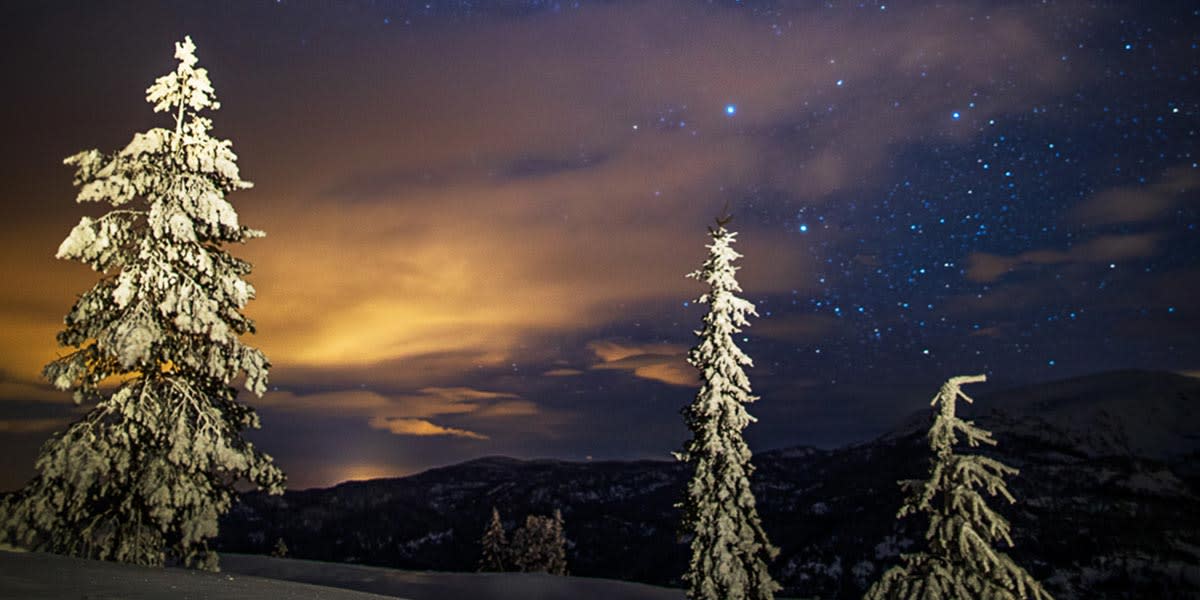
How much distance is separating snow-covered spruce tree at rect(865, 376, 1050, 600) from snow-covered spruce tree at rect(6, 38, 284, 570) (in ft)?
44.2

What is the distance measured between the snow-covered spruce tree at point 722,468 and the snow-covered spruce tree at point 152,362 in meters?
14.1

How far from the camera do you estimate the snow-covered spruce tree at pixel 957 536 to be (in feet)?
46.6

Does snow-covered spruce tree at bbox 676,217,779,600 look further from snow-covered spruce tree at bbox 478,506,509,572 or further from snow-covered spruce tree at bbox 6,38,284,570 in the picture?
snow-covered spruce tree at bbox 478,506,509,572

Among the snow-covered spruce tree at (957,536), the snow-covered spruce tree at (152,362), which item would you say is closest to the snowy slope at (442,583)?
the snow-covered spruce tree at (152,362)

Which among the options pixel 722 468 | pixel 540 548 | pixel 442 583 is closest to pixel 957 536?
pixel 722 468

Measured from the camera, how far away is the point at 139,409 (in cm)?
1434

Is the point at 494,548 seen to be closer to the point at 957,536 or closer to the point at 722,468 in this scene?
the point at 722,468

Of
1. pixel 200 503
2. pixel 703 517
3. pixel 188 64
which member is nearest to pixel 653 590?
pixel 703 517

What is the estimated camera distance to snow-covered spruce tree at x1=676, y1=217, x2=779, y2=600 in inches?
926

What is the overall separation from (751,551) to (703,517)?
1.83 meters

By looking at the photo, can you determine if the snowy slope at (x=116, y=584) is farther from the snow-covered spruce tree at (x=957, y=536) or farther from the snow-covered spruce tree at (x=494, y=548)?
the snow-covered spruce tree at (x=494, y=548)

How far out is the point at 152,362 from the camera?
48.4ft

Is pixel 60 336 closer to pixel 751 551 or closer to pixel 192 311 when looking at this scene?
pixel 192 311

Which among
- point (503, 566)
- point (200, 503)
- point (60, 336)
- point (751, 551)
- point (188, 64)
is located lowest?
point (503, 566)
